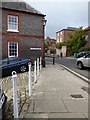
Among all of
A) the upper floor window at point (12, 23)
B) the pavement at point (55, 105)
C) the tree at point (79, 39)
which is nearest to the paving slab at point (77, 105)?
the pavement at point (55, 105)

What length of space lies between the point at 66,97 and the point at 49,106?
1315mm

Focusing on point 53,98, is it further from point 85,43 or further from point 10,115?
point 85,43

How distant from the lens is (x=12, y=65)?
15.3 meters

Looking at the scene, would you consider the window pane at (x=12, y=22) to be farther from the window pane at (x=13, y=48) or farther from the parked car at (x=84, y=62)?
the parked car at (x=84, y=62)

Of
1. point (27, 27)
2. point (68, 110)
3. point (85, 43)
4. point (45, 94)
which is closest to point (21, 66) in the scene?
point (27, 27)

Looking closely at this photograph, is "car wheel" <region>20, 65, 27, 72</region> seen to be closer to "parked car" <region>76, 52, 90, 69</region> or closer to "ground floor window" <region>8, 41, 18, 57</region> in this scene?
"ground floor window" <region>8, 41, 18, 57</region>

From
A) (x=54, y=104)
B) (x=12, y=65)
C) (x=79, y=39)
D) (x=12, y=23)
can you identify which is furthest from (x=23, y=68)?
(x=79, y=39)

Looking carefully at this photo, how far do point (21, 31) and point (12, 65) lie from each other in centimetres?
631

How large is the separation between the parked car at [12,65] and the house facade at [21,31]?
4336 mm

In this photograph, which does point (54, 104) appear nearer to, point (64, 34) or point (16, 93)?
point (16, 93)

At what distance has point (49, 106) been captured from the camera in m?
5.91

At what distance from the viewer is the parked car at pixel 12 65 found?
14.7m

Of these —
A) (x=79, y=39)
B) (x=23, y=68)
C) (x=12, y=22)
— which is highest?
(x=79, y=39)

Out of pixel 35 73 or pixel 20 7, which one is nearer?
pixel 35 73
